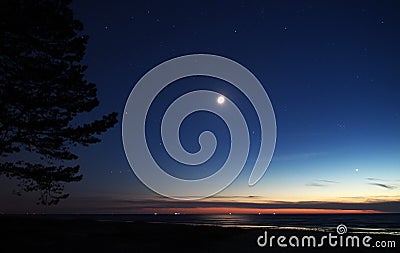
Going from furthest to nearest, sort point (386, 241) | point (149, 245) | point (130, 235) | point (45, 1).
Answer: point (386, 241) < point (45, 1) < point (130, 235) < point (149, 245)

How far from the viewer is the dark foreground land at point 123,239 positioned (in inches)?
532

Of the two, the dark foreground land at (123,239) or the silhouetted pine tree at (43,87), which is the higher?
the silhouetted pine tree at (43,87)

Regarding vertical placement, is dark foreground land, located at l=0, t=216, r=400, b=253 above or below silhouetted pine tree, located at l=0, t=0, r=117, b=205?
below

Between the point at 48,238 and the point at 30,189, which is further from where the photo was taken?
the point at 30,189

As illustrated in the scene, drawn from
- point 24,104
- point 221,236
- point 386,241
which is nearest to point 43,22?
point 24,104

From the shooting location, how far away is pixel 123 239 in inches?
596

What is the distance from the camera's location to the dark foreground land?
13.5 m

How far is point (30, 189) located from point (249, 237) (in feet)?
34.1

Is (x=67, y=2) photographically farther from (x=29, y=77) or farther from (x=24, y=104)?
(x=24, y=104)

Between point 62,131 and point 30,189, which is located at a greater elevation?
point 62,131

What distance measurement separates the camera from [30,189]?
1753cm

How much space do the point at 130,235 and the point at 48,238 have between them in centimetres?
329

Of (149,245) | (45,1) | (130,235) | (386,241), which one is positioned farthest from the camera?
(386,241)

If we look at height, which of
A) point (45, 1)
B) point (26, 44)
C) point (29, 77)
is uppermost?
point (45, 1)
